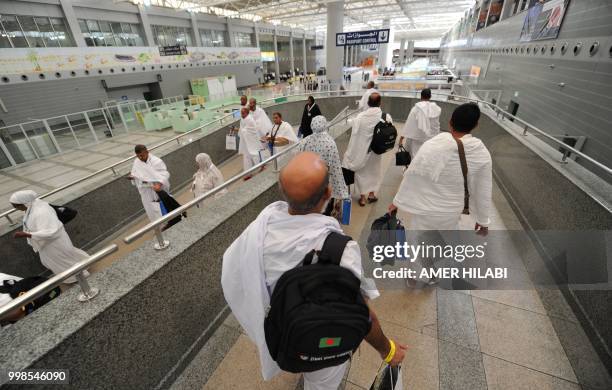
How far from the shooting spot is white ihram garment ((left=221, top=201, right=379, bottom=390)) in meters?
1.12

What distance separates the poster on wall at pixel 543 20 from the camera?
6289 millimetres

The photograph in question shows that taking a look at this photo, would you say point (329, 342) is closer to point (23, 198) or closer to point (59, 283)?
point (59, 283)

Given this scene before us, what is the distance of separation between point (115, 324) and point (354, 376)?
186cm

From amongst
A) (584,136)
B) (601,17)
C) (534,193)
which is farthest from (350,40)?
(534,193)

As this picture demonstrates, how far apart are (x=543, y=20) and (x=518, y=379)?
9.61 meters

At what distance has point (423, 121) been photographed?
4852mm

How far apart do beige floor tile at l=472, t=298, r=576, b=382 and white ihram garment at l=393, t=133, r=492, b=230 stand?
100cm

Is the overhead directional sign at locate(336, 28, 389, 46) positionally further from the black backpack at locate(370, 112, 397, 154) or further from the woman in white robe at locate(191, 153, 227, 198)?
the woman in white robe at locate(191, 153, 227, 198)

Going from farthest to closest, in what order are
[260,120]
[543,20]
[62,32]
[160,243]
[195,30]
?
[195,30], [62,32], [543,20], [260,120], [160,243]

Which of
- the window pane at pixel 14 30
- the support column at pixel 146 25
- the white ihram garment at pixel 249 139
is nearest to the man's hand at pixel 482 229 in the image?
the white ihram garment at pixel 249 139

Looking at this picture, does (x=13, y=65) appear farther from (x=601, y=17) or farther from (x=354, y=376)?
(x=601, y=17)

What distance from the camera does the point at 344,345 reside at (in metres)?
1.10

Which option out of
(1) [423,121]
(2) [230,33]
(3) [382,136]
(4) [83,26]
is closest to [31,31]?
(4) [83,26]

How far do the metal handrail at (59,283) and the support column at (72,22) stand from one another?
20.4 metres
